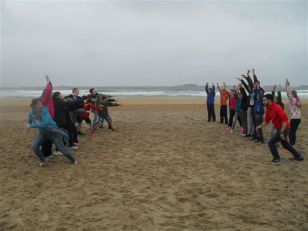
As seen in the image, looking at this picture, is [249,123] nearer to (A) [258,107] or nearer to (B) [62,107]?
(A) [258,107]

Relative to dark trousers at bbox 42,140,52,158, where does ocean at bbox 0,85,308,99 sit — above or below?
above

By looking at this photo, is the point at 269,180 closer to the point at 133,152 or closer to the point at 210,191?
the point at 210,191

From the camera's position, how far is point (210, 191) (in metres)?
5.48

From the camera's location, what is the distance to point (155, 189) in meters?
5.60

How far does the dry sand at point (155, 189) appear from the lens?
14.4 ft

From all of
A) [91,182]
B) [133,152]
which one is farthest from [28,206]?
[133,152]

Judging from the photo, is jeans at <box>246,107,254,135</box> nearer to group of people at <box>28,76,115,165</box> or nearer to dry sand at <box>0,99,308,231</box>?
dry sand at <box>0,99,308,231</box>

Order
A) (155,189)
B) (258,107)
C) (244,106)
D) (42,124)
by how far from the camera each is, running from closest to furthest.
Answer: (155,189) < (42,124) < (258,107) < (244,106)

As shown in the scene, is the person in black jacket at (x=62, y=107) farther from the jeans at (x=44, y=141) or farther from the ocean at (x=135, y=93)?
the ocean at (x=135, y=93)

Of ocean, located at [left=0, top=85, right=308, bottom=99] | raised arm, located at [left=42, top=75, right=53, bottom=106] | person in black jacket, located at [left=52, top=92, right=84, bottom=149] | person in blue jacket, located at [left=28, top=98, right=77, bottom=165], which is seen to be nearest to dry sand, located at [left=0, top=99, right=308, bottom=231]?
person in blue jacket, located at [left=28, top=98, right=77, bottom=165]

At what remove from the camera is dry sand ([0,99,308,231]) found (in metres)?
4.38

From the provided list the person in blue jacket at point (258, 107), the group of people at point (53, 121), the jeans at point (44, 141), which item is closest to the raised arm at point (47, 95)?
the group of people at point (53, 121)

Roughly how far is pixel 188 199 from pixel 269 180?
6.50 ft

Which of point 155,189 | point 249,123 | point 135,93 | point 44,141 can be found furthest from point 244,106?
point 135,93
